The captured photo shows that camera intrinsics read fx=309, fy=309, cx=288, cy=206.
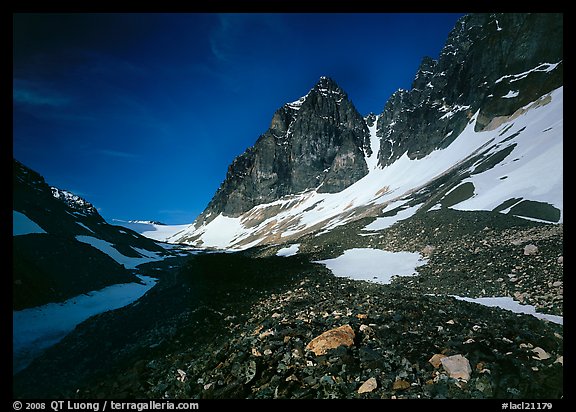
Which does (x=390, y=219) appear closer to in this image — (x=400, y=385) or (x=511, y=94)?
(x=400, y=385)

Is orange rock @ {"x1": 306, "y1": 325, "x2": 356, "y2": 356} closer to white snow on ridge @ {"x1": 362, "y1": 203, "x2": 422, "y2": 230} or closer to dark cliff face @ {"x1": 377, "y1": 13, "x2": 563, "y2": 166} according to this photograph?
white snow on ridge @ {"x1": 362, "y1": 203, "x2": 422, "y2": 230}

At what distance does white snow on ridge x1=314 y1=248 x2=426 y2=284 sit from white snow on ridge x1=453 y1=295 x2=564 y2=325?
297 inches

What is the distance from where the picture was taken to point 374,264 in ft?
101

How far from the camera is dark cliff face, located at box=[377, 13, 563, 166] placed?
82625 mm

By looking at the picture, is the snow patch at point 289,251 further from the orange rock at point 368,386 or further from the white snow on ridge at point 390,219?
the orange rock at point 368,386

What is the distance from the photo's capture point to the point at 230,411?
29.2 ft

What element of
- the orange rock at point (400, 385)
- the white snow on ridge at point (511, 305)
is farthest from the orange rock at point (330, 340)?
the white snow on ridge at point (511, 305)

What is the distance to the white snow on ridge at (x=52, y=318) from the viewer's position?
51.4 feet

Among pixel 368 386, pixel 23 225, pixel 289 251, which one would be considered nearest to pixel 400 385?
pixel 368 386

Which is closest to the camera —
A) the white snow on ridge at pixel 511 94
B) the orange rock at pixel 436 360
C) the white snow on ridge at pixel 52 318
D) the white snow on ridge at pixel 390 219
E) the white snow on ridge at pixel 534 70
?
the orange rock at pixel 436 360

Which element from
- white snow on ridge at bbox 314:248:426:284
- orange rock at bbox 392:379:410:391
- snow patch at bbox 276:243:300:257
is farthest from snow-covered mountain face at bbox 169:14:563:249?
orange rock at bbox 392:379:410:391

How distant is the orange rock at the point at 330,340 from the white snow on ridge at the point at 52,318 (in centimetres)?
1338
